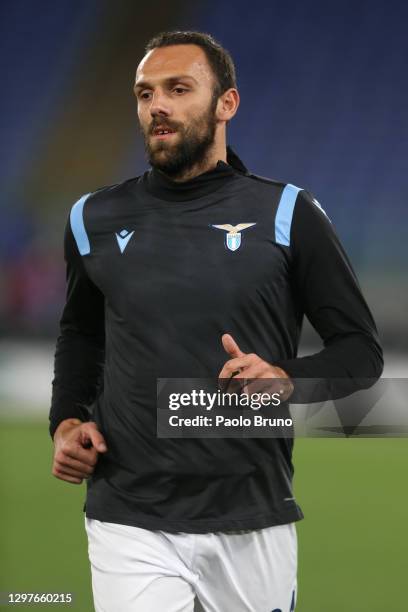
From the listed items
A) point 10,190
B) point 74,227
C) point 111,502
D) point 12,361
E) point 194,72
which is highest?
point 10,190

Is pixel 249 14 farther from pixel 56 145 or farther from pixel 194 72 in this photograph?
pixel 194 72

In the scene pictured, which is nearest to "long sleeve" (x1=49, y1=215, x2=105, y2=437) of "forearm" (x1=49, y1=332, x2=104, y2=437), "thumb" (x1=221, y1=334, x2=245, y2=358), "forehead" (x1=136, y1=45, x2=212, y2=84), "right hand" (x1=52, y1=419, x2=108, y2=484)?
"forearm" (x1=49, y1=332, x2=104, y2=437)

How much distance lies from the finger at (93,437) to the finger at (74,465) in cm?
4

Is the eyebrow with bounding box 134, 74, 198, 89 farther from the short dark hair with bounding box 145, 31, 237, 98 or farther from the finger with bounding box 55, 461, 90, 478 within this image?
the finger with bounding box 55, 461, 90, 478

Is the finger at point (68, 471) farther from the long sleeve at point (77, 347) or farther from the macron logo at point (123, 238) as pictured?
the macron logo at point (123, 238)

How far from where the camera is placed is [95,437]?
5.63 ft

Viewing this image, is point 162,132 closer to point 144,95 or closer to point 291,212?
point 144,95

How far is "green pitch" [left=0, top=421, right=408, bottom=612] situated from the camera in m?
3.35

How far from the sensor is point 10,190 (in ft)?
28.0

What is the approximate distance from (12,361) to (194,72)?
20.6 feet

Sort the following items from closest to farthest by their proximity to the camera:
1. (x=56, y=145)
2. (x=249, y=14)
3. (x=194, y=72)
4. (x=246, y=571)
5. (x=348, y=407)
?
(x=246, y=571) < (x=194, y=72) < (x=348, y=407) < (x=56, y=145) < (x=249, y=14)

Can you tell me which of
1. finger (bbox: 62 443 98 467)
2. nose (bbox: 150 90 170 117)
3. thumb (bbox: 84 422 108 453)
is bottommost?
finger (bbox: 62 443 98 467)

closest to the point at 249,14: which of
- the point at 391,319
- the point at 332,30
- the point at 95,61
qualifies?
the point at 332,30

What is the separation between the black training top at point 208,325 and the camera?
1672 mm
